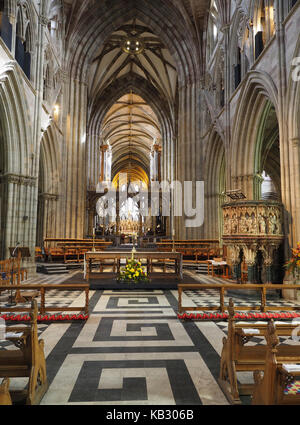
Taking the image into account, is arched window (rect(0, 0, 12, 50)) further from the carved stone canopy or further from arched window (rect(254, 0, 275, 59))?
the carved stone canopy

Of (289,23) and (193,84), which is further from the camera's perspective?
(193,84)

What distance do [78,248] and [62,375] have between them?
11.3m

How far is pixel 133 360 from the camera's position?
3787 millimetres

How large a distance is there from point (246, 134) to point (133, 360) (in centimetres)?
1095

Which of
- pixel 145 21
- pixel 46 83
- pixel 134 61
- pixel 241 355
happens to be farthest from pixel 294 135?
pixel 134 61

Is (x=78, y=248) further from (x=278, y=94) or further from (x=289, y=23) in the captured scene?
(x=289, y=23)

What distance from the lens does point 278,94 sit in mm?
8758

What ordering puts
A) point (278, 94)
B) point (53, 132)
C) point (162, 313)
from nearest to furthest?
1. point (162, 313)
2. point (278, 94)
3. point (53, 132)

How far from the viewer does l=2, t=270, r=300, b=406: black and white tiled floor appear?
290cm

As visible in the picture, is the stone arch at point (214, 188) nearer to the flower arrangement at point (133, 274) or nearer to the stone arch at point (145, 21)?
the stone arch at point (145, 21)

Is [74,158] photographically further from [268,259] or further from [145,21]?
[268,259]

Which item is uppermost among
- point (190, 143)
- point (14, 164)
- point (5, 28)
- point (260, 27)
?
point (260, 27)
